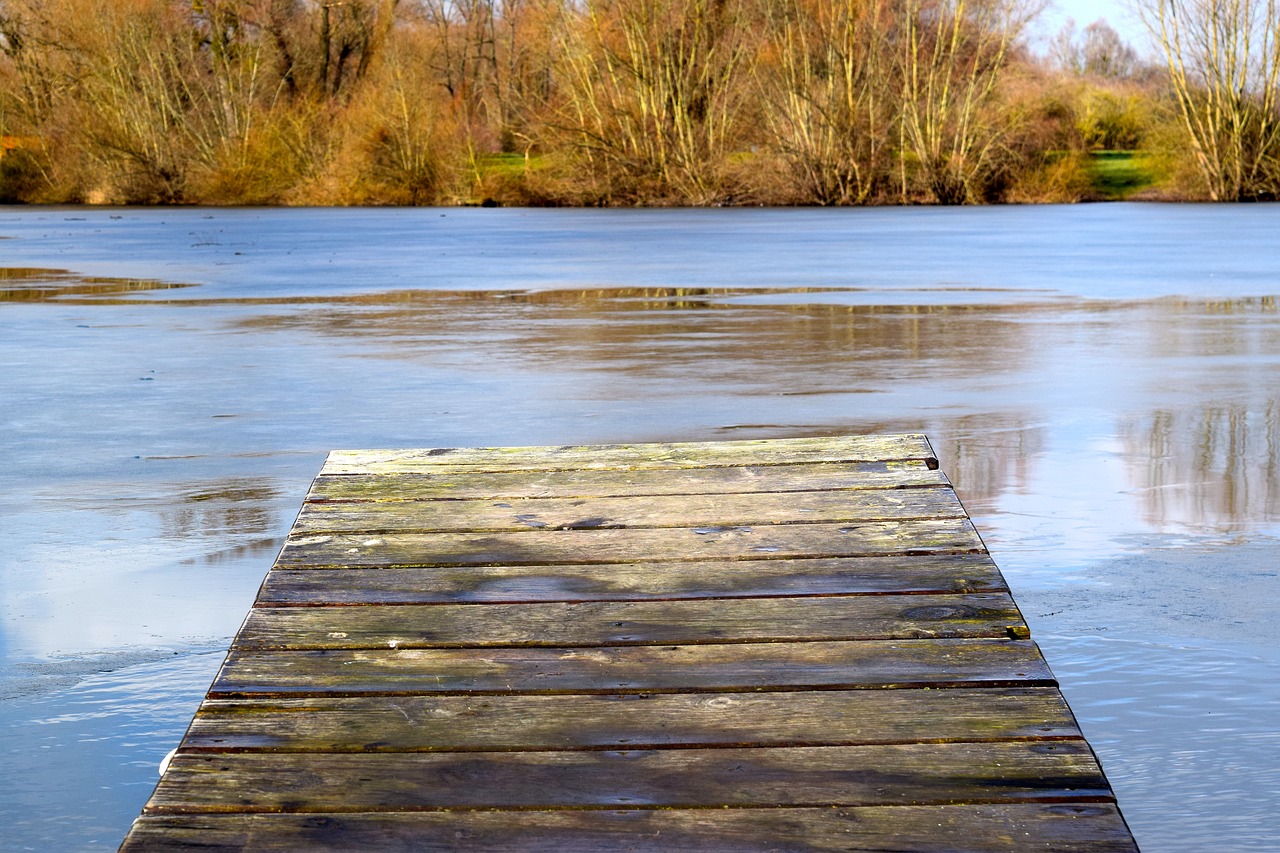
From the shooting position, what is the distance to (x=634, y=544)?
4.06 m

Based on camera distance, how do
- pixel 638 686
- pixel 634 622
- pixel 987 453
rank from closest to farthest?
pixel 638 686
pixel 634 622
pixel 987 453

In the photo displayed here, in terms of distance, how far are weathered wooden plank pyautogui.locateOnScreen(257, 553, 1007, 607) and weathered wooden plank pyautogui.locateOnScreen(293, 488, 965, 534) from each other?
316mm

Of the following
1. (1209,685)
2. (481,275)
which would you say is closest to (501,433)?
(1209,685)

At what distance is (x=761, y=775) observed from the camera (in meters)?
2.84

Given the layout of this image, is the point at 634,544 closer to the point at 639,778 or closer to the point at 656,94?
the point at 639,778

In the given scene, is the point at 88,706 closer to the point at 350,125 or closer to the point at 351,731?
the point at 351,731

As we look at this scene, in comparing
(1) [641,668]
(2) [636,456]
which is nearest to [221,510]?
(2) [636,456]

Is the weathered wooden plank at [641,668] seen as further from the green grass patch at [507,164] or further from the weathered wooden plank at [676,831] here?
the green grass patch at [507,164]

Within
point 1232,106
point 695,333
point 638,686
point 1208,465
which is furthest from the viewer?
point 1232,106

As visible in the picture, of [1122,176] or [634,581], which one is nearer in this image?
[634,581]

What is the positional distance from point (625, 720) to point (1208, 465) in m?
4.33

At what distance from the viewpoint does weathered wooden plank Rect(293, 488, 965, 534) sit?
4219 mm

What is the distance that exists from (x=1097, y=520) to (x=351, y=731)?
3.39 m

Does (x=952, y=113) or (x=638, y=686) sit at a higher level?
(x=952, y=113)
